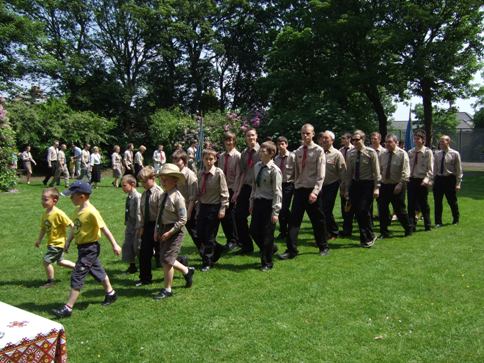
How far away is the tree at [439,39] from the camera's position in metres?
25.4

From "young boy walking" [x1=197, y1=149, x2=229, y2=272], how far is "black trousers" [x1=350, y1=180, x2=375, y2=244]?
9.54 ft

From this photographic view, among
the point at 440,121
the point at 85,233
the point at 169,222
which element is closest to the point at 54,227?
the point at 85,233

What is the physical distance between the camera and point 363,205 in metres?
8.96

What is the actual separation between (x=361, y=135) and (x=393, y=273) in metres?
3.16

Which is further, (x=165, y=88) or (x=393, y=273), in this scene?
(x=165, y=88)

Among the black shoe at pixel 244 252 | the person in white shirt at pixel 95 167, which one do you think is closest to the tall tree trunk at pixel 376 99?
the person in white shirt at pixel 95 167

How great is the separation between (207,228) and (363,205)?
325cm

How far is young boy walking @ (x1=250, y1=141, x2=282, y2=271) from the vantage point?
286 inches

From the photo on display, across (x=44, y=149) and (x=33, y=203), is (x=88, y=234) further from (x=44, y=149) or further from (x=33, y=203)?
(x=44, y=149)

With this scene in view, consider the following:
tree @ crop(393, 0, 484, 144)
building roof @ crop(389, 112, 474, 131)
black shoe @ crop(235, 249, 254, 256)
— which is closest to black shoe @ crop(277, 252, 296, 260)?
black shoe @ crop(235, 249, 254, 256)

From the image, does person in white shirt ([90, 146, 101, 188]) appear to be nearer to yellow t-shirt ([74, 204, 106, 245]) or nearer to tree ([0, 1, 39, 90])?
tree ([0, 1, 39, 90])

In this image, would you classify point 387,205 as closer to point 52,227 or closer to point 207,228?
point 207,228

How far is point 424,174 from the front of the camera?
1037cm

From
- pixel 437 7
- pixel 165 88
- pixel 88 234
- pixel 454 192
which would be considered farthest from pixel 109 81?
pixel 88 234
